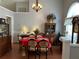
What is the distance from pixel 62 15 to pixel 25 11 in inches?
131

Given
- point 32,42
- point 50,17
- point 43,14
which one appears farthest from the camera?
point 43,14

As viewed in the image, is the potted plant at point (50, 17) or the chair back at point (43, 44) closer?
the chair back at point (43, 44)

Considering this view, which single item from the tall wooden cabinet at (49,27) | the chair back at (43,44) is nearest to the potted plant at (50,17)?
the tall wooden cabinet at (49,27)

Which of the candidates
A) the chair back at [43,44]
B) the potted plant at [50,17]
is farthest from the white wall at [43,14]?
the chair back at [43,44]

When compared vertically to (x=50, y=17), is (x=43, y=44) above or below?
below

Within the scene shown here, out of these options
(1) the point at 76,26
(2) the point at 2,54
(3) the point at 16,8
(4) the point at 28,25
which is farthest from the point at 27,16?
(1) the point at 76,26

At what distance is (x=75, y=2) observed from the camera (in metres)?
7.22

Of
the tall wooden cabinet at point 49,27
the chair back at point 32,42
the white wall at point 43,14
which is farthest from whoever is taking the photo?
the white wall at point 43,14

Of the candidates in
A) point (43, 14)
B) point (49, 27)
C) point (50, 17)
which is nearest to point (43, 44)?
point (49, 27)

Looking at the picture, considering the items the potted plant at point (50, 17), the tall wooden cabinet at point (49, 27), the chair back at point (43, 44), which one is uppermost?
the potted plant at point (50, 17)

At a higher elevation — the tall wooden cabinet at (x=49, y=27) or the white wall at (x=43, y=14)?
the white wall at (x=43, y=14)

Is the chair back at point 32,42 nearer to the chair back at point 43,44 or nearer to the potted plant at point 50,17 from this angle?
the chair back at point 43,44

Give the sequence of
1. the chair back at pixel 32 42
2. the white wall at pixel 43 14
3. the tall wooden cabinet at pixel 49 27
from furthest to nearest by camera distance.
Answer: the white wall at pixel 43 14, the tall wooden cabinet at pixel 49 27, the chair back at pixel 32 42

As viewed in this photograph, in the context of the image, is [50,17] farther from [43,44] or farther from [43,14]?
[43,44]
